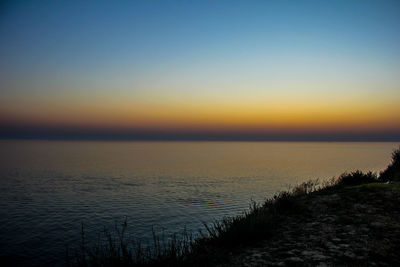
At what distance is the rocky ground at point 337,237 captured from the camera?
5.10 meters

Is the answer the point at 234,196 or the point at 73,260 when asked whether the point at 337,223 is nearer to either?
the point at 73,260

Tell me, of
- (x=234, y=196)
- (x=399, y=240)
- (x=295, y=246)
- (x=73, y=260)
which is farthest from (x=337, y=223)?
(x=234, y=196)

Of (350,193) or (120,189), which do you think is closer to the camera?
(350,193)

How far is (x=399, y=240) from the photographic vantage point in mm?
5918

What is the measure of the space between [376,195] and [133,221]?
1577 cm

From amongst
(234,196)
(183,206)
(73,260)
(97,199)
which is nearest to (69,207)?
(97,199)

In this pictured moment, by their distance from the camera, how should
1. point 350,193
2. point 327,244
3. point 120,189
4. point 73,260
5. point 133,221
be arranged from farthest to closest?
point 120,189 < point 133,221 < point 73,260 < point 350,193 < point 327,244

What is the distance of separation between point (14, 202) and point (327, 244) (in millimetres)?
28783

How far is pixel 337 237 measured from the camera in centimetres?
633

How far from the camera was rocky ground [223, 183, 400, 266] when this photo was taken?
5102mm

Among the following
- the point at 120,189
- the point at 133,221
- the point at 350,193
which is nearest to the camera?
the point at 350,193

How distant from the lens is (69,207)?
80.6 ft

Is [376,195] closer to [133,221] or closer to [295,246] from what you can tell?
[295,246]

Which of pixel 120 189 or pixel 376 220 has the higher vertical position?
pixel 376 220
